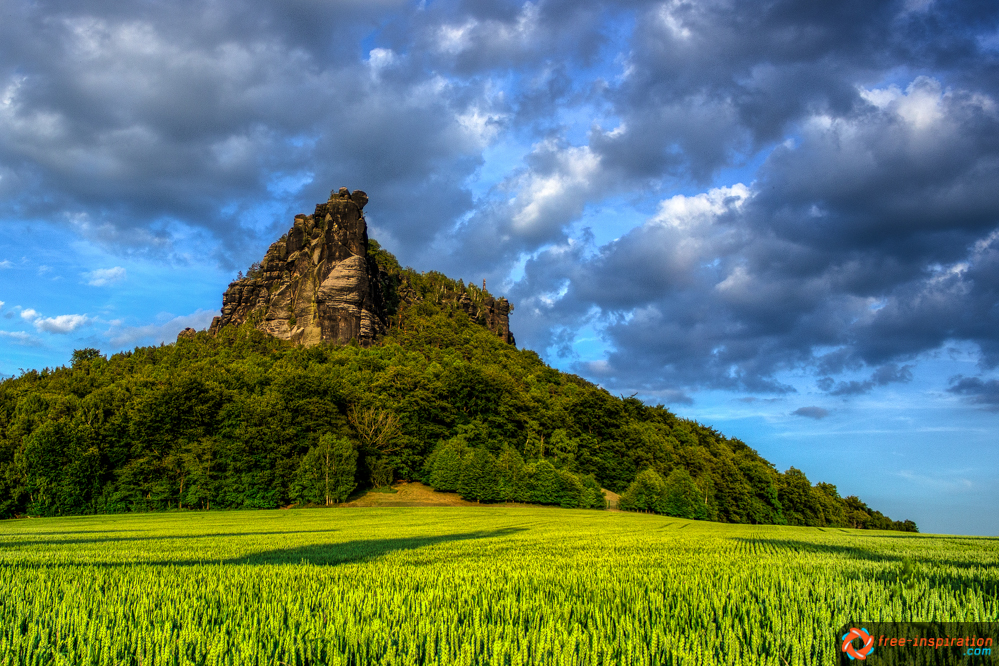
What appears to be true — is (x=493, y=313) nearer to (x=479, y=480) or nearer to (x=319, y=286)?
(x=319, y=286)

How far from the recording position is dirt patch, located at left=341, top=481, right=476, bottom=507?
52722 millimetres

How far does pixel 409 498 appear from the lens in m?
55.3

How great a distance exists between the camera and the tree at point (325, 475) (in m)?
52.4

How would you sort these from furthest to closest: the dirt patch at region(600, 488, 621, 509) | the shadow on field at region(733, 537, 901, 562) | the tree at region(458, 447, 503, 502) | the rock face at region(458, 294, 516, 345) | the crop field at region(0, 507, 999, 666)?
the rock face at region(458, 294, 516, 345), the dirt patch at region(600, 488, 621, 509), the tree at region(458, 447, 503, 502), the shadow on field at region(733, 537, 901, 562), the crop field at region(0, 507, 999, 666)

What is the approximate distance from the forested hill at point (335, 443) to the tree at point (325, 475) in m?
0.14

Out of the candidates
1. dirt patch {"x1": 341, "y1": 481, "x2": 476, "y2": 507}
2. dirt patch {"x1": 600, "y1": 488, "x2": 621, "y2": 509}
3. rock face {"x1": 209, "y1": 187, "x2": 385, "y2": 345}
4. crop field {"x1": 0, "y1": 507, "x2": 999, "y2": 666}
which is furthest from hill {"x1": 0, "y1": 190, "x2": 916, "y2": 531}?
crop field {"x1": 0, "y1": 507, "x2": 999, "y2": 666}

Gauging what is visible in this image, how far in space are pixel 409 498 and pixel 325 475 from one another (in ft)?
28.9

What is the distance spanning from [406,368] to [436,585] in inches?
2852

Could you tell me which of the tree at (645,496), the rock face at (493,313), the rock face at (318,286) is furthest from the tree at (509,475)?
the rock face at (493,313)

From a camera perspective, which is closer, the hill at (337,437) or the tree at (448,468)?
the hill at (337,437)
